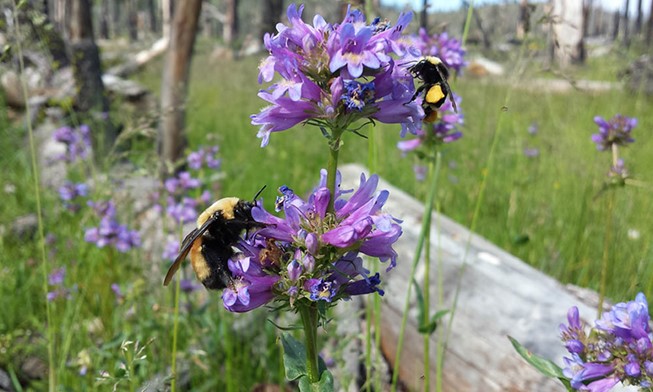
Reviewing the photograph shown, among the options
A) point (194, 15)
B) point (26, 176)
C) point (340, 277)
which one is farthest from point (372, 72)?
point (26, 176)

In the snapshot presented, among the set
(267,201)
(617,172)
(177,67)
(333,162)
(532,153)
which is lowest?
(267,201)

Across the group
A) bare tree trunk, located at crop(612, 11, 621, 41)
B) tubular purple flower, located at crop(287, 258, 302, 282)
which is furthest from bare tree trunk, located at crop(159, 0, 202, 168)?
tubular purple flower, located at crop(287, 258, 302, 282)

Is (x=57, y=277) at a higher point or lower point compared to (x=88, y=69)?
lower

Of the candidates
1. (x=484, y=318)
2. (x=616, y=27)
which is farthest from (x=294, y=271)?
(x=616, y=27)

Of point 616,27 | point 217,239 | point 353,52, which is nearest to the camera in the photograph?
point 353,52

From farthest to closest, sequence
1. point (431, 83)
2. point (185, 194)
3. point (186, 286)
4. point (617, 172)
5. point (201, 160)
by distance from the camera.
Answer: point (201, 160)
point (185, 194)
point (186, 286)
point (617, 172)
point (431, 83)

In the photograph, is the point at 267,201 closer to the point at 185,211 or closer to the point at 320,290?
the point at 185,211
